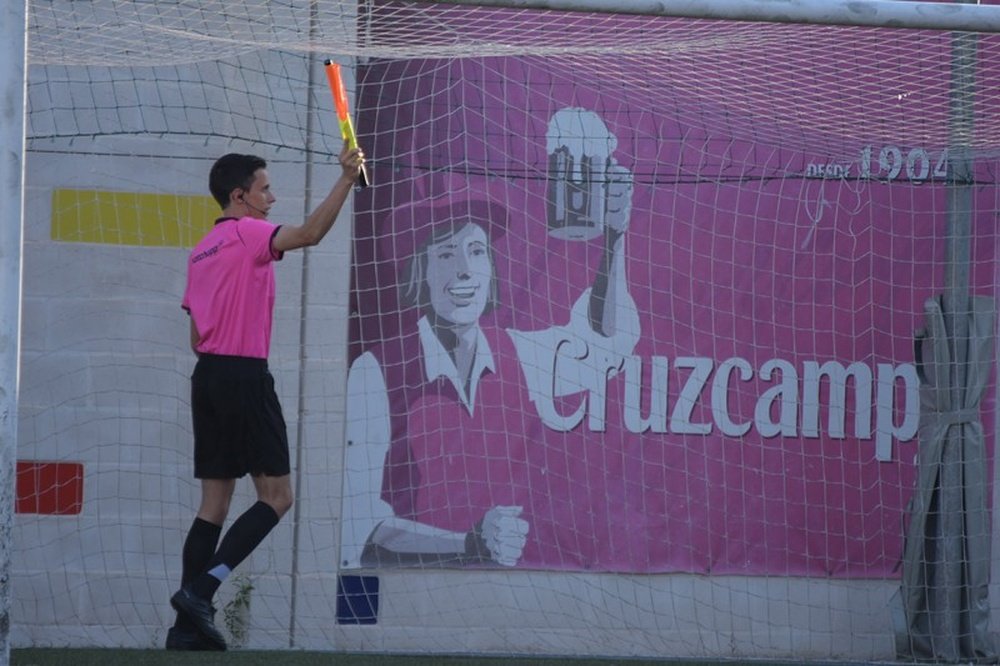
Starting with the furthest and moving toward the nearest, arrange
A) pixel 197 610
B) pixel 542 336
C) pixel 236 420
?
pixel 542 336
pixel 236 420
pixel 197 610

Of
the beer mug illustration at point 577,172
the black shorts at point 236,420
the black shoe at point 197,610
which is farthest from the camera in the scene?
the beer mug illustration at point 577,172

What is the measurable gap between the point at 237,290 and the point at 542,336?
2.12 meters

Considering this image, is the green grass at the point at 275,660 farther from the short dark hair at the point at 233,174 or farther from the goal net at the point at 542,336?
the short dark hair at the point at 233,174

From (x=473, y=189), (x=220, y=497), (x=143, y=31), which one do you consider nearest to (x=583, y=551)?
(x=473, y=189)

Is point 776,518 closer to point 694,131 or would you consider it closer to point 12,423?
point 694,131

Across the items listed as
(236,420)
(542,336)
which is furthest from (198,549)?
(542,336)


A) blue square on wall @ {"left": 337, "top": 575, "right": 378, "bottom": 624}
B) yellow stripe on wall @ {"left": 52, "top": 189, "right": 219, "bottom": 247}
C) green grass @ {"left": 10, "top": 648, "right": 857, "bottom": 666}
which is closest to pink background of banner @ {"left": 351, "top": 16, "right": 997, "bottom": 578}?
Answer: blue square on wall @ {"left": 337, "top": 575, "right": 378, "bottom": 624}

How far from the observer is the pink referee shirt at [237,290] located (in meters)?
5.41

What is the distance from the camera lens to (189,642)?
210 inches

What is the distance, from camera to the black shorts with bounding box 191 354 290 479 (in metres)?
5.38

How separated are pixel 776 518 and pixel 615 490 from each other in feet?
2.55

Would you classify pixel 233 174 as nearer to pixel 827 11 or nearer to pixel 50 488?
pixel 50 488

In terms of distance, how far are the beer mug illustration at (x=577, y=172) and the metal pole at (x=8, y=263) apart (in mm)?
3124

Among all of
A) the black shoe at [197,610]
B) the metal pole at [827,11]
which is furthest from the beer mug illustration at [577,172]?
the black shoe at [197,610]
